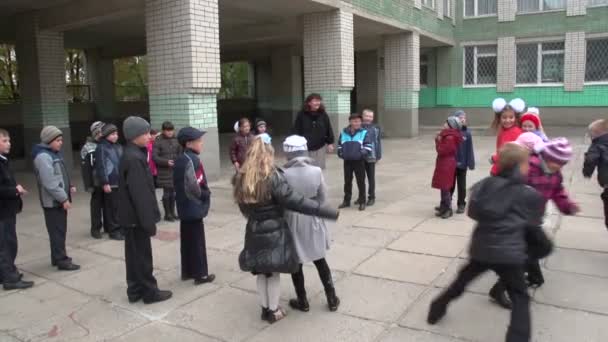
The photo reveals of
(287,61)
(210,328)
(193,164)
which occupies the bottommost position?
(210,328)

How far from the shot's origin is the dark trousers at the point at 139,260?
4.48 metres

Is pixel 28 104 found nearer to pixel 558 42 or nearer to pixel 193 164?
pixel 193 164

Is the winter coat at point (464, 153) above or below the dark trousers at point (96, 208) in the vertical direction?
above

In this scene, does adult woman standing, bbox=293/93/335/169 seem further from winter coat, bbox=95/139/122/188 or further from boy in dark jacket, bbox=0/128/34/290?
boy in dark jacket, bbox=0/128/34/290

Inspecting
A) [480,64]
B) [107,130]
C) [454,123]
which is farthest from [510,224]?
[480,64]

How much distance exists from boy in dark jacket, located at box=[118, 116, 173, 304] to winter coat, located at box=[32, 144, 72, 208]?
4.16 feet

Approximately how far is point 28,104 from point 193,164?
10.7m

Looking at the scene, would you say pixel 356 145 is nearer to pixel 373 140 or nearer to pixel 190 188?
pixel 373 140

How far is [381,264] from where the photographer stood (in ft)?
17.3

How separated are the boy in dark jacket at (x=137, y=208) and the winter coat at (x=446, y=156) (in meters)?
4.06

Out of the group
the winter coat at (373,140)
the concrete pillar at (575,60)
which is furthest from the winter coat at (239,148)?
the concrete pillar at (575,60)

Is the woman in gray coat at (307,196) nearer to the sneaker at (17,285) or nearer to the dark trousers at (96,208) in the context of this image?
the sneaker at (17,285)

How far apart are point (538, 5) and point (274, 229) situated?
23.0 metres

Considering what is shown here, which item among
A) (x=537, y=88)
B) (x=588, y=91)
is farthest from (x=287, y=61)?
(x=588, y=91)
